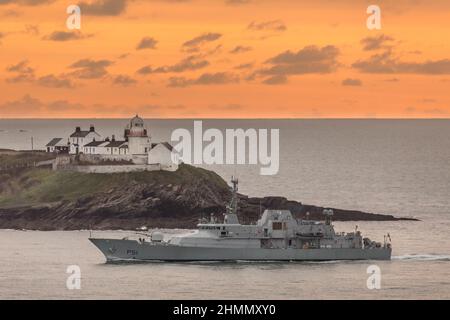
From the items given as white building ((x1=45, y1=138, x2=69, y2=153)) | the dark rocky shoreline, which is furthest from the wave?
white building ((x1=45, y1=138, x2=69, y2=153))

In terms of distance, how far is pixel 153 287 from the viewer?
98062 mm

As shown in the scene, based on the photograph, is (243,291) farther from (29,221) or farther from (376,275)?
(29,221)

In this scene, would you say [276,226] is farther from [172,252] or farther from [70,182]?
[70,182]

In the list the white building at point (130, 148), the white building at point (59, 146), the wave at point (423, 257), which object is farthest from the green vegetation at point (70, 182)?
the wave at point (423, 257)

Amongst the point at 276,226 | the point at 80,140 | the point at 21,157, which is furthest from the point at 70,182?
the point at 276,226

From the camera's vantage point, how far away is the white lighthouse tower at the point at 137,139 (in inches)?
6186

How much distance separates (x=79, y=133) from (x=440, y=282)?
7443 centimetres

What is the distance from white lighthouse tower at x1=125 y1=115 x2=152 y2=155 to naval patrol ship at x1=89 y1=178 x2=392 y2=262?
143 ft

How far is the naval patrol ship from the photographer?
110812 millimetres

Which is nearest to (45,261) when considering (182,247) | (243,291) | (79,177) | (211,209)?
(182,247)

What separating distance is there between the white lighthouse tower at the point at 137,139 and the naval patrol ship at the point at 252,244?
143 feet

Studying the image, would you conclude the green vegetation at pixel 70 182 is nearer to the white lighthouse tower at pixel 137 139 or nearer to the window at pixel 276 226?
the white lighthouse tower at pixel 137 139

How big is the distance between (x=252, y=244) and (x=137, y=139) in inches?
1931

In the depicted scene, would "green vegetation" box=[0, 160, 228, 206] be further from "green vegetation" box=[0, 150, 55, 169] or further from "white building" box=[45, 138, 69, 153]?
"white building" box=[45, 138, 69, 153]
